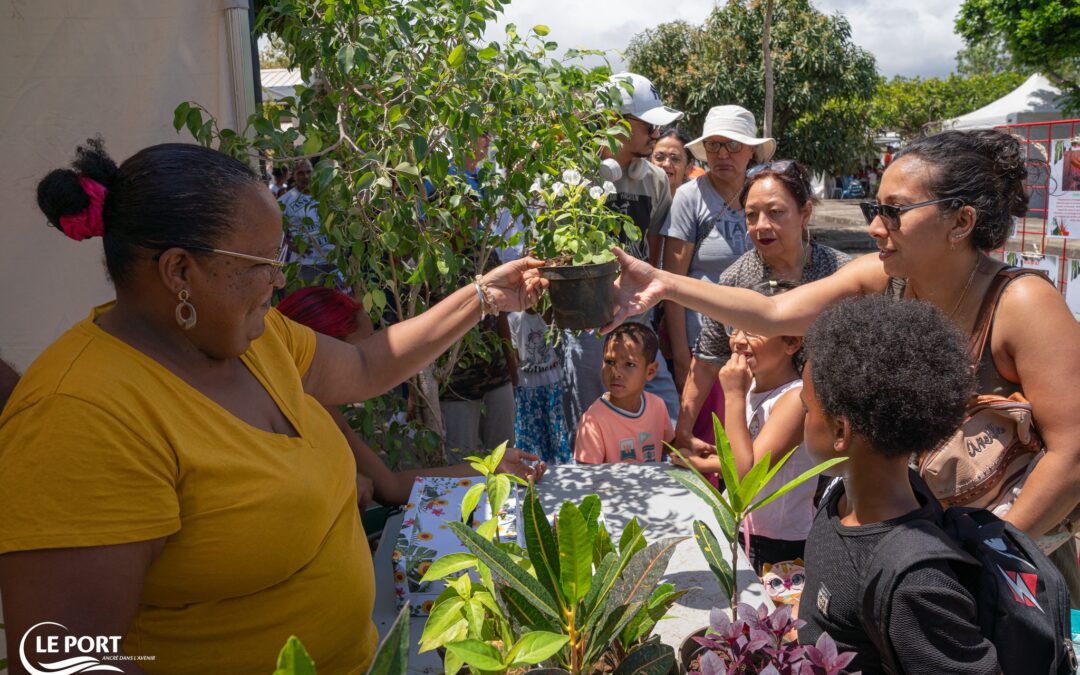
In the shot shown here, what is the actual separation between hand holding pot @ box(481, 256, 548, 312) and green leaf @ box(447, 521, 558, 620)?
1179mm

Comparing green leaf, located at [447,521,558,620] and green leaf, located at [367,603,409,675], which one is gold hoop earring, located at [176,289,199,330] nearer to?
green leaf, located at [447,521,558,620]

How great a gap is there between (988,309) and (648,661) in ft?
4.31

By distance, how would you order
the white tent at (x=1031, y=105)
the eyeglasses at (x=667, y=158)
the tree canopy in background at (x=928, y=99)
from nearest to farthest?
the eyeglasses at (x=667, y=158)
the white tent at (x=1031, y=105)
the tree canopy in background at (x=928, y=99)

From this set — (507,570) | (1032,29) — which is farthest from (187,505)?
(1032,29)

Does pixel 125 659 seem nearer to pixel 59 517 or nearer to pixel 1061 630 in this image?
pixel 59 517

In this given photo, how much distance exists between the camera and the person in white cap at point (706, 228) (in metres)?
3.75

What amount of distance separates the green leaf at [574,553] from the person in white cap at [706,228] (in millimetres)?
2697

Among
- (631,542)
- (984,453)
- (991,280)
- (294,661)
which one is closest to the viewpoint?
(294,661)

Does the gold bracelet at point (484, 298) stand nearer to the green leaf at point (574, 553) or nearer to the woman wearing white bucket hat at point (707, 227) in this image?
the green leaf at point (574, 553)

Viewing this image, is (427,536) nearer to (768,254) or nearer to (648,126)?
(768,254)

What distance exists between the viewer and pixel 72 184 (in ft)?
4.27

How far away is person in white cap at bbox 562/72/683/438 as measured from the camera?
368 cm

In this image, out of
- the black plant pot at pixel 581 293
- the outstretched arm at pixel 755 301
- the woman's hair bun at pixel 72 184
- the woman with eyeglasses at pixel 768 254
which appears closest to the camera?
the woman's hair bun at pixel 72 184

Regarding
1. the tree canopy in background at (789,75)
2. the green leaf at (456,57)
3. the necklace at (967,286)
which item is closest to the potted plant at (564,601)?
the necklace at (967,286)
